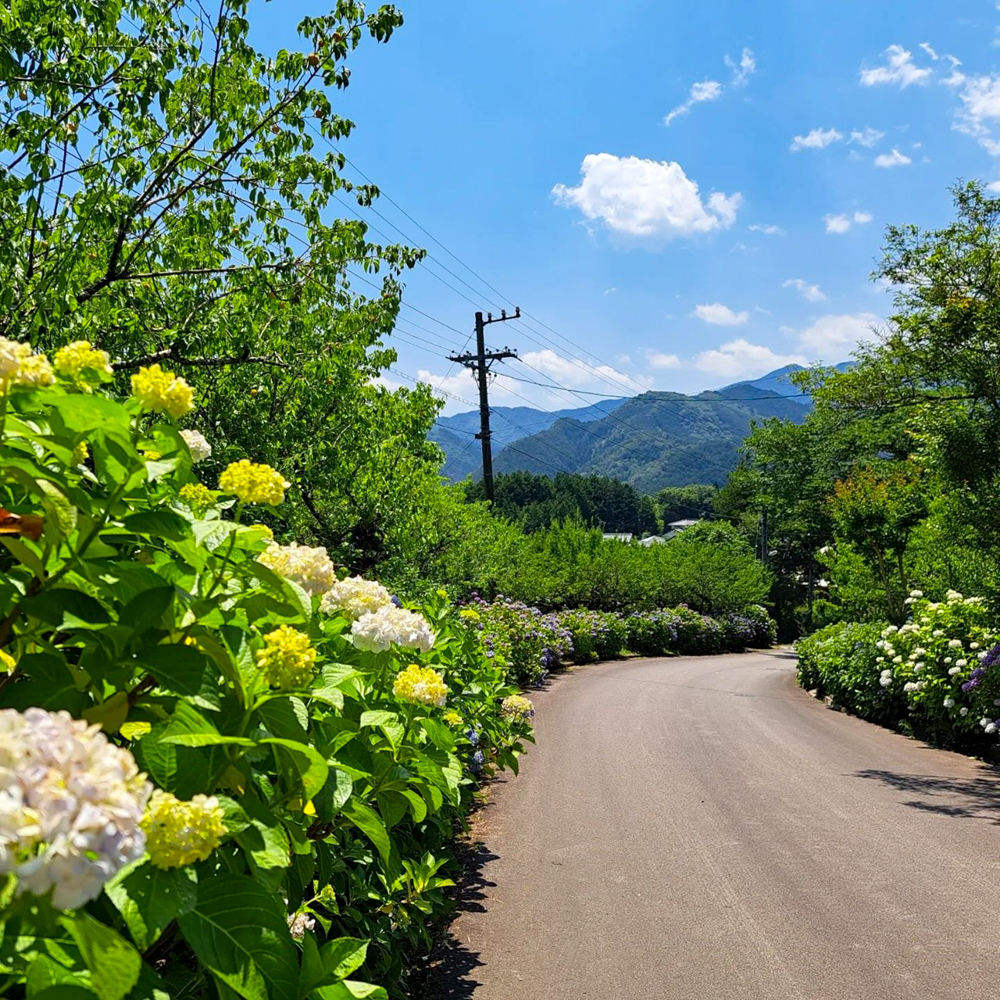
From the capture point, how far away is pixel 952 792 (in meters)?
7.77

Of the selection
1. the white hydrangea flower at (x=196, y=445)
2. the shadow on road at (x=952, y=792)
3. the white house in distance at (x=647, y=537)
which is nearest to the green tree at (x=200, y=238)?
the white hydrangea flower at (x=196, y=445)

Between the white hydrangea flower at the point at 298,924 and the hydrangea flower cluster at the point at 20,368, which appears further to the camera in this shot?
the white hydrangea flower at the point at 298,924

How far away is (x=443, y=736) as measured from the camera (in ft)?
8.00

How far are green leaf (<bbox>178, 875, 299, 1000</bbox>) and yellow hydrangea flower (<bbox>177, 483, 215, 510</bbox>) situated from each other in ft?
2.67

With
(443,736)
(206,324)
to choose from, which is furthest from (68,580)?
(206,324)

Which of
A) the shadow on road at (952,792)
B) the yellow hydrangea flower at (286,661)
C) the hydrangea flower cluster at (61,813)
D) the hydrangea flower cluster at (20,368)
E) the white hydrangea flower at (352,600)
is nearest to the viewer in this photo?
the hydrangea flower cluster at (61,813)

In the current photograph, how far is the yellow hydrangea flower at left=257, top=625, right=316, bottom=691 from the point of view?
1406 mm

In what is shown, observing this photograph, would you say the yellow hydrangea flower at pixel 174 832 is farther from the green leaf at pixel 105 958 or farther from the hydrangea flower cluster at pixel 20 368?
the hydrangea flower cluster at pixel 20 368

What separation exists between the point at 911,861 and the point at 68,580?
19.9 ft

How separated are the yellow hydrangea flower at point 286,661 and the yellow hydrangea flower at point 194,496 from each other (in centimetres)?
45

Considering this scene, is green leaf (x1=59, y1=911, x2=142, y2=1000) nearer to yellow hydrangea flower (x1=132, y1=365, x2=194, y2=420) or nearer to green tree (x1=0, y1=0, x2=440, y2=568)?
yellow hydrangea flower (x1=132, y1=365, x2=194, y2=420)

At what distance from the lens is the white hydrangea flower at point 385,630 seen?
233cm

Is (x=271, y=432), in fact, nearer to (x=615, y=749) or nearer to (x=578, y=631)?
(x=615, y=749)

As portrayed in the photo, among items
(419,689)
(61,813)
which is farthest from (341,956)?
(61,813)
